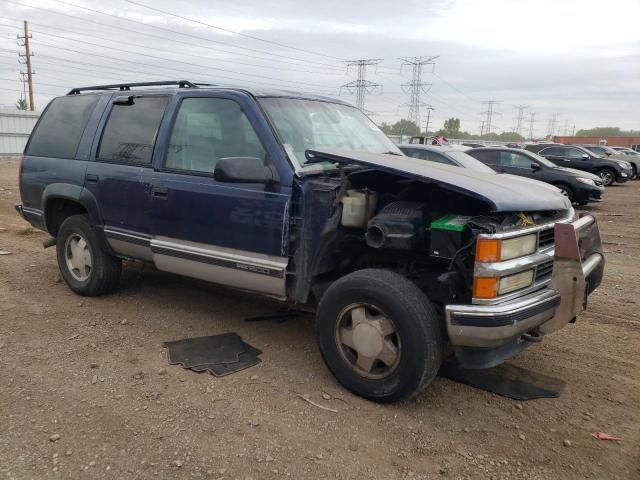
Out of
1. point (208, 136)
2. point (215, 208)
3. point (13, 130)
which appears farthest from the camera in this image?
point (13, 130)

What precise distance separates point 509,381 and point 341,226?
157 cm

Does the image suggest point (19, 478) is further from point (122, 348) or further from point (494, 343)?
point (494, 343)

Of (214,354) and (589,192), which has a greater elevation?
(589,192)

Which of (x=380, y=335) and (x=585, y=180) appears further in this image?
(x=585, y=180)

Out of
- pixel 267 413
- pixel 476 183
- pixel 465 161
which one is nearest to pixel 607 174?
pixel 465 161

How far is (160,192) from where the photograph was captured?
A: 4414 mm

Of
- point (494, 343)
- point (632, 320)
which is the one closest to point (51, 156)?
point (494, 343)

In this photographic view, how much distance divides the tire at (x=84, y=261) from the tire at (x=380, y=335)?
263cm

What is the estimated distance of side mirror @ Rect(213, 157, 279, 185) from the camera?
359cm

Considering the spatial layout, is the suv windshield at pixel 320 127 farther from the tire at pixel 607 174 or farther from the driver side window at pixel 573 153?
the tire at pixel 607 174

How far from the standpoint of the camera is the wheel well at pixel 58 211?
549cm

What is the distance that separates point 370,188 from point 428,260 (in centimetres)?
62

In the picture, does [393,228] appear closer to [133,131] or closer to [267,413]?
[267,413]

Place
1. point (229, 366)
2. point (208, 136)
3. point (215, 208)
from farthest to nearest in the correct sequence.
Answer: point (208, 136) → point (215, 208) → point (229, 366)
